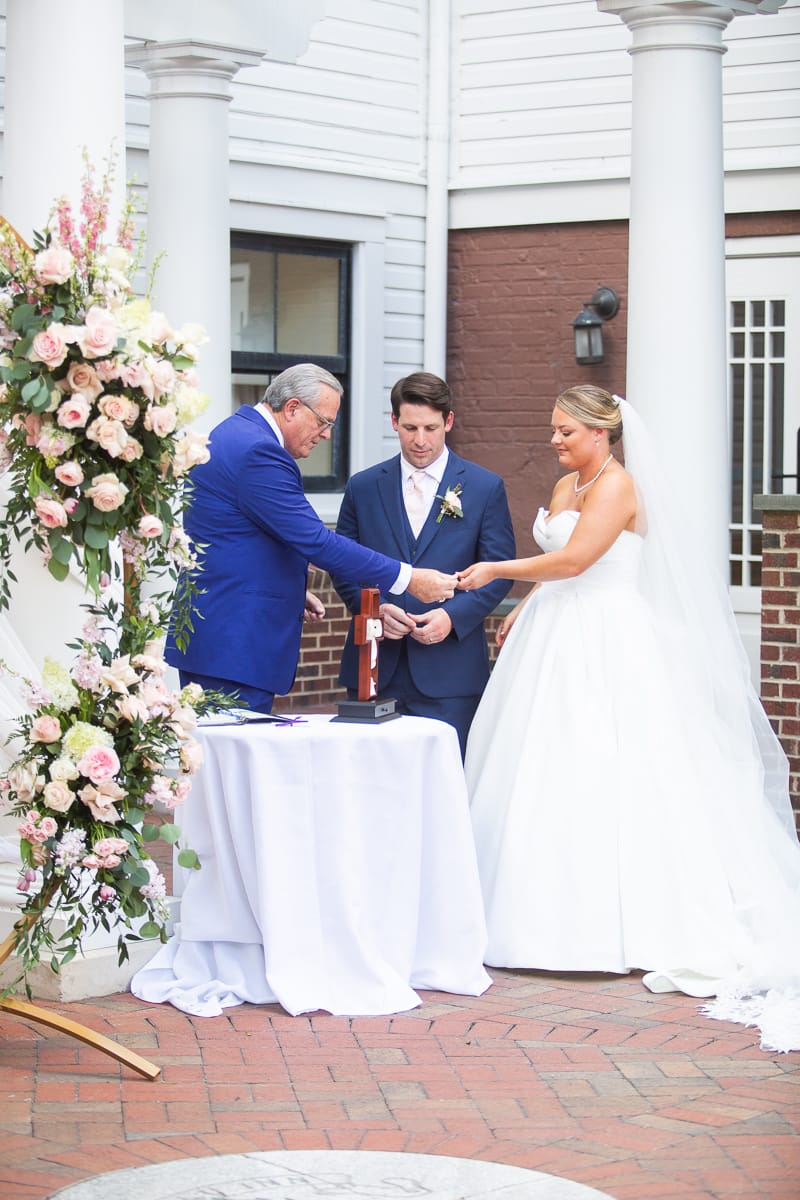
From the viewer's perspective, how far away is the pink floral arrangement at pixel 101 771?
4559 millimetres

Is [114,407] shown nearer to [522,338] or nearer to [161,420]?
[161,420]

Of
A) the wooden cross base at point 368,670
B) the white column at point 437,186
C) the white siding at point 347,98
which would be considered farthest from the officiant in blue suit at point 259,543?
the white column at point 437,186

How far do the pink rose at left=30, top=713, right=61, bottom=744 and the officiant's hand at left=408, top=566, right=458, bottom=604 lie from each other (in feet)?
5.57

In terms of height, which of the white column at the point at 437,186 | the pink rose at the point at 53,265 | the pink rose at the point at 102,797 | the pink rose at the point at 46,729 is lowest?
the pink rose at the point at 102,797

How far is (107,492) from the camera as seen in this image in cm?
448

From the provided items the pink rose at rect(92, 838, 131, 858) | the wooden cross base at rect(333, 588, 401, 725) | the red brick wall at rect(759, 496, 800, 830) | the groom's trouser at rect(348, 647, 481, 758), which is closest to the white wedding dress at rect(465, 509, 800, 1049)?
the groom's trouser at rect(348, 647, 481, 758)

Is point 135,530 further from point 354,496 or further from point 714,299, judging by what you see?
point 714,299

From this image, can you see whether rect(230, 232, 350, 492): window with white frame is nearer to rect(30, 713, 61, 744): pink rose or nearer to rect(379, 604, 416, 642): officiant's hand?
rect(379, 604, 416, 642): officiant's hand

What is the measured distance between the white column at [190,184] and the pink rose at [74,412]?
374 centimetres

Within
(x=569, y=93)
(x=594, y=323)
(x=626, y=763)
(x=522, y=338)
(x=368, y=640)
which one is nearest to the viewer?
(x=368, y=640)

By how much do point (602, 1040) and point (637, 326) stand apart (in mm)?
2972

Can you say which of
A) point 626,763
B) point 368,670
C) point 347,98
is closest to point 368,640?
point 368,670

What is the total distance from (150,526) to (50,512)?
0.25 meters

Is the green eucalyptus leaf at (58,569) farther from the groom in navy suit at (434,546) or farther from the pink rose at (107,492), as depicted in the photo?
the groom in navy suit at (434,546)
